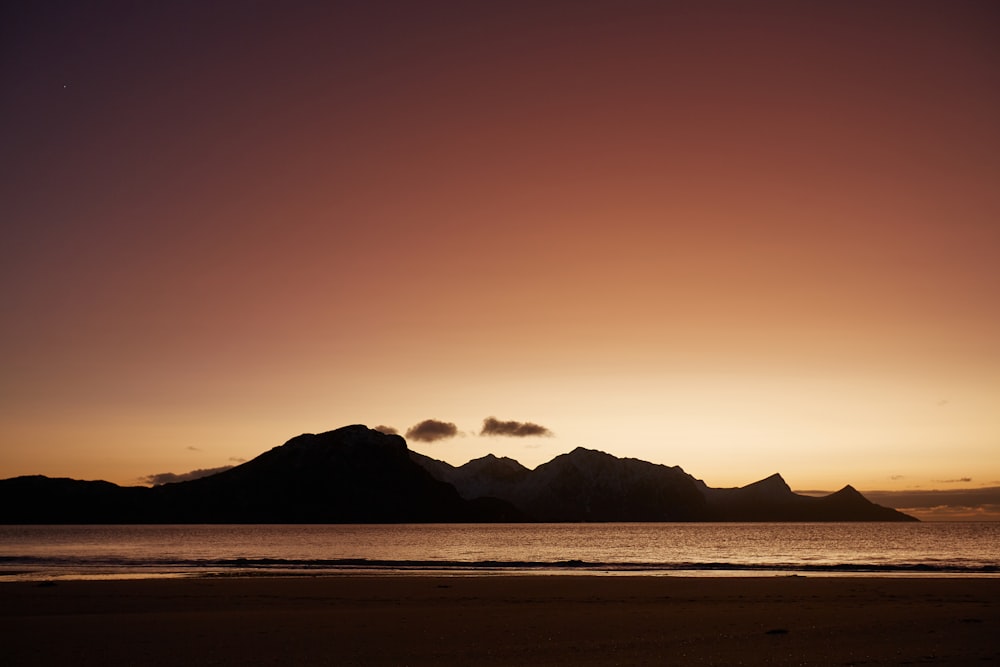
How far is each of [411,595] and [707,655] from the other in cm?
1934

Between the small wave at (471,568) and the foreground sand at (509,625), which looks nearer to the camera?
the foreground sand at (509,625)

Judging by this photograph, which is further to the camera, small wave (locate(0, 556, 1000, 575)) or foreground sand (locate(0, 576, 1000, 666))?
small wave (locate(0, 556, 1000, 575))

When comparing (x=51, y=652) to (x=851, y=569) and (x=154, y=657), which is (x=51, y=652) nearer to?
(x=154, y=657)

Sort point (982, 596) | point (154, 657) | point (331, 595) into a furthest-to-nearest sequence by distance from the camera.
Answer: point (331, 595) < point (982, 596) < point (154, 657)

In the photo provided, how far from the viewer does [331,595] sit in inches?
1433

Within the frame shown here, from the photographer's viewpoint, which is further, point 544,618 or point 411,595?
point 411,595

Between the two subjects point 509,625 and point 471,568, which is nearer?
point 509,625

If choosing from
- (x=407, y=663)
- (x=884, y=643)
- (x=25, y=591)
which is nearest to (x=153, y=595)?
(x=25, y=591)

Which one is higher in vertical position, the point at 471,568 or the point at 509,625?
the point at 509,625

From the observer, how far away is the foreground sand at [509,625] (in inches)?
760

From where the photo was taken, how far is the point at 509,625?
80.7 ft

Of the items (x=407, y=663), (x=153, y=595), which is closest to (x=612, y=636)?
(x=407, y=663)

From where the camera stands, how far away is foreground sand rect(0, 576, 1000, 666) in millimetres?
19297

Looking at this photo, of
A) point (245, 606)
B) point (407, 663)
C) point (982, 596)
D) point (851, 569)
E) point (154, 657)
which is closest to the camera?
point (407, 663)
